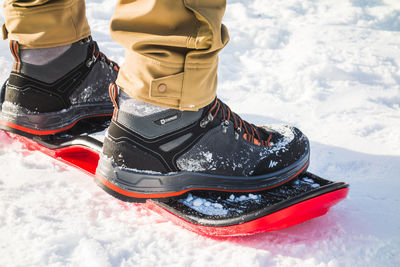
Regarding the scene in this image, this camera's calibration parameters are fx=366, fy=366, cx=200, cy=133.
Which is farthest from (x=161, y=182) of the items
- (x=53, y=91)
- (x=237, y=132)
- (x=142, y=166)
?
(x=53, y=91)

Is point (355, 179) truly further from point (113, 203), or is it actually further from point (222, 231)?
point (113, 203)

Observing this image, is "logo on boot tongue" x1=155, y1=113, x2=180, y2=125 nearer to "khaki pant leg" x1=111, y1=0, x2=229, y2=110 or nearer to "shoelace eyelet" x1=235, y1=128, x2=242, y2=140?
"khaki pant leg" x1=111, y1=0, x2=229, y2=110

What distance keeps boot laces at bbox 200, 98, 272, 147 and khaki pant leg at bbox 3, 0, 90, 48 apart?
0.74 metres

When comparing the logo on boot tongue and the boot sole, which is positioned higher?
the logo on boot tongue

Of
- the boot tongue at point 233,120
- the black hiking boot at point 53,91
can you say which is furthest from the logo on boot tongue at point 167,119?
the black hiking boot at point 53,91

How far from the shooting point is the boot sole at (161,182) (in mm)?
1161

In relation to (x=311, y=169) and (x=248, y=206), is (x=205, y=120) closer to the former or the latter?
(x=248, y=206)

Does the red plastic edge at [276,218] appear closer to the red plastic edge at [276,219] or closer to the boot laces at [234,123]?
the red plastic edge at [276,219]

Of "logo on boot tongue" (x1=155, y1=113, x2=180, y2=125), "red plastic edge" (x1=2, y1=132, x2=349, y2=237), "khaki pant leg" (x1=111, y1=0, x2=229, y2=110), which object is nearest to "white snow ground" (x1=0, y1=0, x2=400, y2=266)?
"red plastic edge" (x1=2, y1=132, x2=349, y2=237)

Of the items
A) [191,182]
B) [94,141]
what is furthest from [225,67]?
[191,182]

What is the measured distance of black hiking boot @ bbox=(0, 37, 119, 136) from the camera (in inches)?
59.6

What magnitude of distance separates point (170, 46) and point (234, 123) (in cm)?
→ 38

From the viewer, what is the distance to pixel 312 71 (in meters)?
2.80

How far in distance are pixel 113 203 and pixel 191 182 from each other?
0.28m
